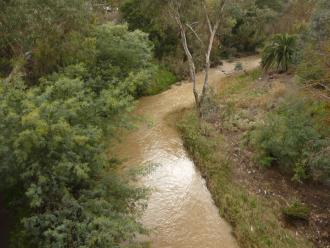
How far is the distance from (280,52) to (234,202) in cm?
1359

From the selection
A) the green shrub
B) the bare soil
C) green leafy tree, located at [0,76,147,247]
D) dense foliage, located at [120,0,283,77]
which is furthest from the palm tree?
green leafy tree, located at [0,76,147,247]

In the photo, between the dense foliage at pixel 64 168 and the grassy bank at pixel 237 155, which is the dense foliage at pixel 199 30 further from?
the dense foliage at pixel 64 168

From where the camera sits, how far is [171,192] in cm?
1398

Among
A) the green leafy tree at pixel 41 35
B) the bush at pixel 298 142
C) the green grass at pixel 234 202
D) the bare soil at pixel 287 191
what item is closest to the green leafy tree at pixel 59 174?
the green grass at pixel 234 202

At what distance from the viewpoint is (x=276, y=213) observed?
487 inches

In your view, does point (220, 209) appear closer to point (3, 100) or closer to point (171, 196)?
point (171, 196)

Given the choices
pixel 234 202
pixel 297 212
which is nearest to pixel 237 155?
pixel 234 202

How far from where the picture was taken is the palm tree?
75.7 ft

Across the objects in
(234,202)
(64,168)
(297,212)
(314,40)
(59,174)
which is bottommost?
(297,212)

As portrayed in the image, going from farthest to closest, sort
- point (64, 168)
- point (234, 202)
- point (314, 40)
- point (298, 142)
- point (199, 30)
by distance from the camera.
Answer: point (199, 30), point (314, 40), point (298, 142), point (234, 202), point (64, 168)

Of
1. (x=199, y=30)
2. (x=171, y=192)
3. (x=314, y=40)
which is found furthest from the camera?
(x=199, y=30)

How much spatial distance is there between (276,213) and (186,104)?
10.00 m

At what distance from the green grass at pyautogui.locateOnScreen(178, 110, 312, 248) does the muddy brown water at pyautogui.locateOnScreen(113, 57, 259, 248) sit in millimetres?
306

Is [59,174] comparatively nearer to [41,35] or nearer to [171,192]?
[171,192]
